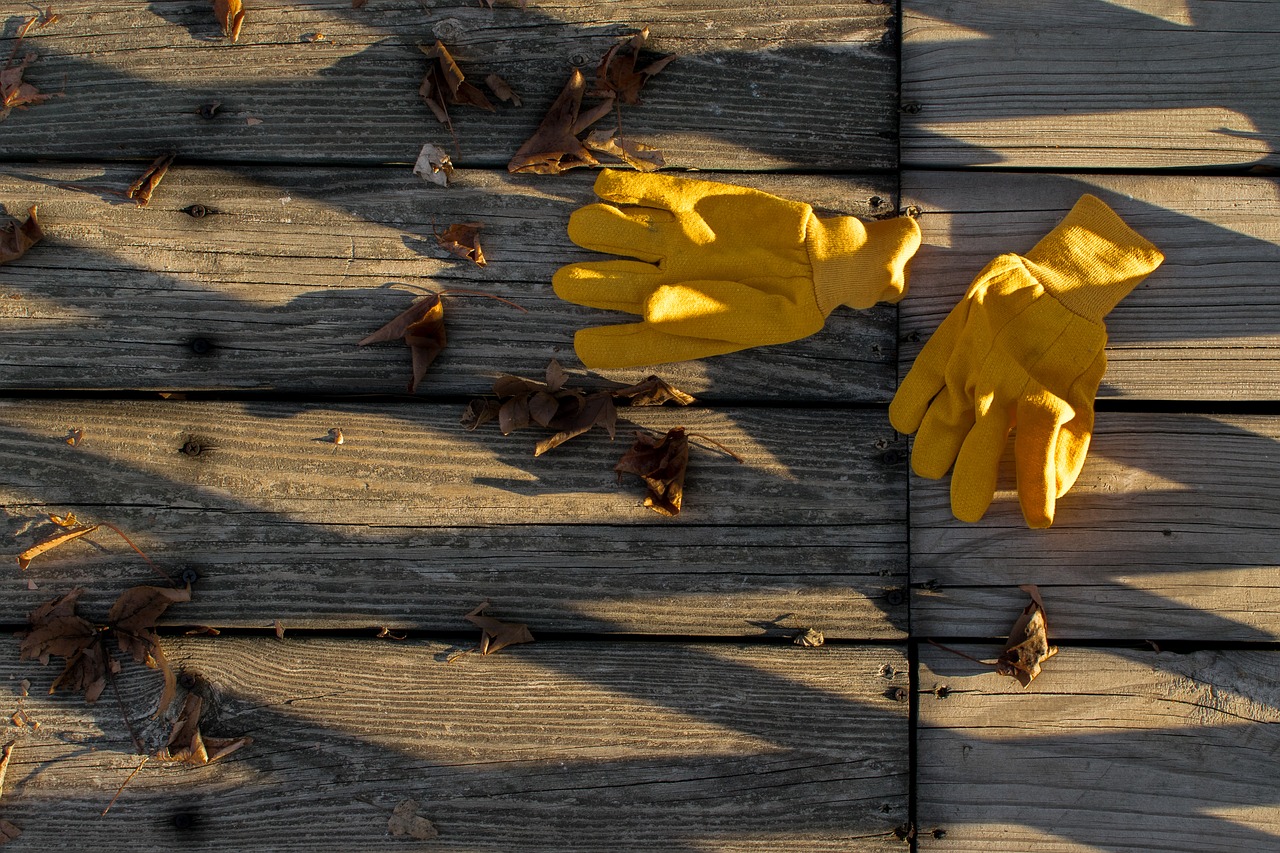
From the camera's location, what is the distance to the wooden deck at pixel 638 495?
203cm

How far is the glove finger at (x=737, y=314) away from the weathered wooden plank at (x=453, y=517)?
20 centimetres

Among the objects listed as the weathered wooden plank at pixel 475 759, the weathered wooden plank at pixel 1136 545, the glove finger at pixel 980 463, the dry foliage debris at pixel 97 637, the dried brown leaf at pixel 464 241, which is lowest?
the weathered wooden plank at pixel 475 759

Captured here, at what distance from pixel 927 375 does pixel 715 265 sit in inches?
21.6

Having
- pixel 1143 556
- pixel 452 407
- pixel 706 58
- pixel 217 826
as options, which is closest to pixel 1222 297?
pixel 1143 556

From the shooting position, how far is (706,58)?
206 cm

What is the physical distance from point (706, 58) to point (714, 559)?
3.97 ft

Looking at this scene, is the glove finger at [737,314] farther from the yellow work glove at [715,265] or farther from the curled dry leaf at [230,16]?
the curled dry leaf at [230,16]

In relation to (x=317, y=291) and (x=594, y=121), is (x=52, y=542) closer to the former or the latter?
→ (x=317, y=291)

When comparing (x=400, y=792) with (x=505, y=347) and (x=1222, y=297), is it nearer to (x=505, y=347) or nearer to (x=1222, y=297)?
(x=505, y=347)

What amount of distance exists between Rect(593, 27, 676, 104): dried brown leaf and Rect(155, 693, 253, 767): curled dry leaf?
5.74 ft

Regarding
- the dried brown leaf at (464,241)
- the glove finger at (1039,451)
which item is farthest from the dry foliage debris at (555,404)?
the glove finger at (1039,451)

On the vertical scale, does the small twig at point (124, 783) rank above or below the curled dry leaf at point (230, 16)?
below

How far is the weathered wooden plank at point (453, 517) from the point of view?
2027 millimetres

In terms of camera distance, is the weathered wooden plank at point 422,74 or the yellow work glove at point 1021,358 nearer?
the yellow work glove at point 1021,358
